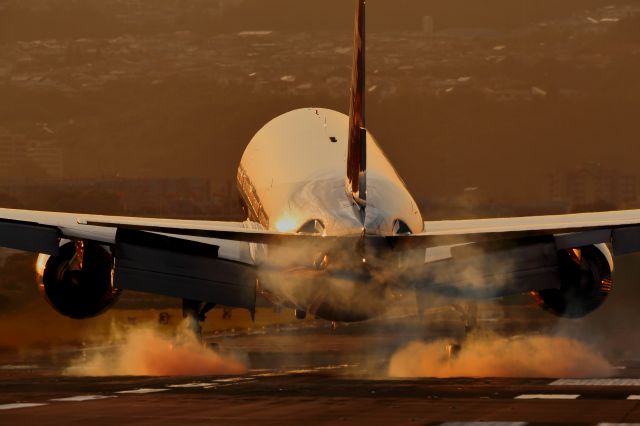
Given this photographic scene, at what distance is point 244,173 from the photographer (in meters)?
56.4

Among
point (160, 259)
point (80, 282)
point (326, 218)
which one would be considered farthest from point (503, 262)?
point (80, 282)

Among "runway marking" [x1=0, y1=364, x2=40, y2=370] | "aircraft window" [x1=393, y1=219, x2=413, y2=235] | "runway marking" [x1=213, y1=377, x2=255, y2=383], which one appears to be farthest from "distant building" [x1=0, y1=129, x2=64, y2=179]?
"runway marking" [x1=213, y1=377, x2=255, y2=383]

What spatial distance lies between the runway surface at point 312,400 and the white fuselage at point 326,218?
6.83ft

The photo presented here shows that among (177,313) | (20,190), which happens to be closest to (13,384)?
(177,313)

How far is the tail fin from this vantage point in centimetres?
4253

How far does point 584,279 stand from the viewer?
48.0 meters

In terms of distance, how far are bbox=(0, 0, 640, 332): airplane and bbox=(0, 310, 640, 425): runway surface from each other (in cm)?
221

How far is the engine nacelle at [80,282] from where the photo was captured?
4631 cm

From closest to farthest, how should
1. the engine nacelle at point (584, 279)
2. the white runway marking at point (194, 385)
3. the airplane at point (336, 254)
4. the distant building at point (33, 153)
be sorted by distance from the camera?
the white runway marking at point (194, 385)
the airplane at point (336, 254)
the engine nacelle at point (584, 279)
the distant building at point (33, 153)

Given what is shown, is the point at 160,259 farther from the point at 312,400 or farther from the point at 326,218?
the point at 312,400

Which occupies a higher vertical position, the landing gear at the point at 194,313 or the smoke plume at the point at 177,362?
the landing gear at the point at 194,313

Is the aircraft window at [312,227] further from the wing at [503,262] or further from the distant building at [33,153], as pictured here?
the distant building at [33,153]

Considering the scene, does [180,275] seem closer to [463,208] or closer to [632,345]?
[632,345]

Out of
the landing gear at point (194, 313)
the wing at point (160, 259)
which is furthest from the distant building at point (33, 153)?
the wing at point (160, 259)
